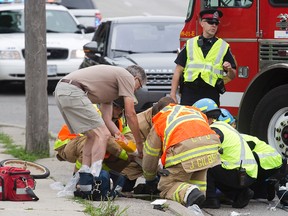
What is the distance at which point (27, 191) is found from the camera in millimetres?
8281

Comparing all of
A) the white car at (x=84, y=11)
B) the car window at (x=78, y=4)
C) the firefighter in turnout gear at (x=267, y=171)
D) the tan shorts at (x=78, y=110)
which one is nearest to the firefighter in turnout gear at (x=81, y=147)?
the tan shorts at (x=78, y=110)

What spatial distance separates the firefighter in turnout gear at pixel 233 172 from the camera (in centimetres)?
867

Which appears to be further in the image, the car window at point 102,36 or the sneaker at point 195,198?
the car window at point 102,36

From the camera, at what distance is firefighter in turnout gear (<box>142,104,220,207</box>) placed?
329 inches

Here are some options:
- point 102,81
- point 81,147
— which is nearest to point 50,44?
point 81,147

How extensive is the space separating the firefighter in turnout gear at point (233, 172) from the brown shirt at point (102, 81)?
979mm

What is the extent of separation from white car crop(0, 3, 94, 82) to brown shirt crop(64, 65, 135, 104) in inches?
363

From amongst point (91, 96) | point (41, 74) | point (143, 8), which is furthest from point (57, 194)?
point (143, 8)

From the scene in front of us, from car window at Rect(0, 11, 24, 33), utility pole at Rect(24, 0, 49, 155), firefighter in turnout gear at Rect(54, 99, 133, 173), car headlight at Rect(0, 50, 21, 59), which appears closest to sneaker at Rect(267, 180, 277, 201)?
firefighter in turnout gear at Rect(54, 99, 133, 173)

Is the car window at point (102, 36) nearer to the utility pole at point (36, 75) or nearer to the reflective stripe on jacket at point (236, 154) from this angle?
the utility pole at point (36, 75)

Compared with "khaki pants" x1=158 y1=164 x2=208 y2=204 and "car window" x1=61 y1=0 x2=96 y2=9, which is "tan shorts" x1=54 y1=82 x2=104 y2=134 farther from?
"car window" x1=61 y1=0 x2=96 y2=9

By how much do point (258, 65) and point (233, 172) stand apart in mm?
1985

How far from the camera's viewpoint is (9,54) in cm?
1817

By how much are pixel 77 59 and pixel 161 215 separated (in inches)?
435
